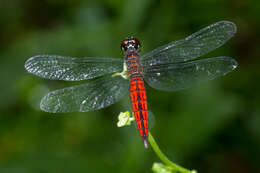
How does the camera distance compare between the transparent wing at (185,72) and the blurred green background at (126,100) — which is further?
the blurred green background at (126,100)

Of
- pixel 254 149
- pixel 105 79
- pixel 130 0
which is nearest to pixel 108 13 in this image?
pixel 130 0

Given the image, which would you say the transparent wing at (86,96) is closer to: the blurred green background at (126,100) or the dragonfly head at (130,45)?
the dragonfly head at (130,45)

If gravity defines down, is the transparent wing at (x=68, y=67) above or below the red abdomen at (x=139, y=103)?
above

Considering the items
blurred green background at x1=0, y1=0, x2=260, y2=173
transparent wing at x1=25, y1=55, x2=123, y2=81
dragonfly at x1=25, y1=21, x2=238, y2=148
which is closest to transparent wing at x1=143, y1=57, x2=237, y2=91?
dragonfly at x1=25, y1=21, x2=238, y2=148

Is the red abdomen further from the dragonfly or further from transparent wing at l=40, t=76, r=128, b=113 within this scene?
transparent wing at l=40, t=76, r=128, b=113

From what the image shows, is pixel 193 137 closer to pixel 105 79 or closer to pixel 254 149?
pixel 254 149

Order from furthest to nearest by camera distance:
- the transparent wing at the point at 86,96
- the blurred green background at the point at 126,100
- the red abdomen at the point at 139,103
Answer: the blurred green background at the point at 126,100 < the transparent wing at the point at 86,96 < the red abdomen at the point at 139,103

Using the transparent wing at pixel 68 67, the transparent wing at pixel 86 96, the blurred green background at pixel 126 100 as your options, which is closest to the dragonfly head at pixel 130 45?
the transparent wing at pixel 68 67

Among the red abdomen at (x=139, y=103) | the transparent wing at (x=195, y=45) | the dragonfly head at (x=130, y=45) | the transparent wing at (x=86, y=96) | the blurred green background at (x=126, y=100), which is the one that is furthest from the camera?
the blurred green background at (x=126, y=100)
